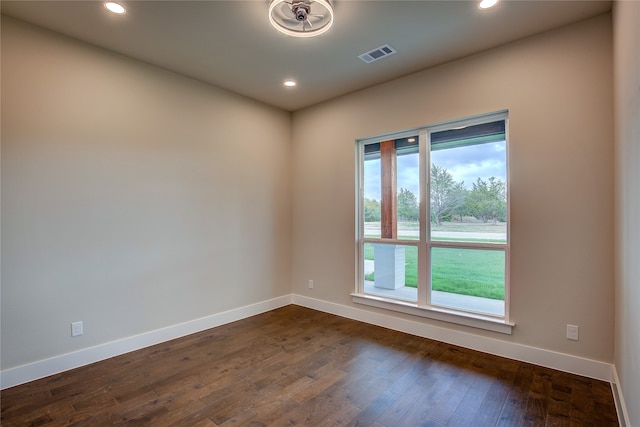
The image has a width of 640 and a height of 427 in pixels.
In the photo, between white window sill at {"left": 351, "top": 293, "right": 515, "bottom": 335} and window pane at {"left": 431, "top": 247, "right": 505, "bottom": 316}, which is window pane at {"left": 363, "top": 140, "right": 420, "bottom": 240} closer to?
window pane at {"left": 431, "top": 247, "right": 505, "bottom": 316}

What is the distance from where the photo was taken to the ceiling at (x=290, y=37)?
2.34 metres

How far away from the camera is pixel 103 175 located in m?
2.89

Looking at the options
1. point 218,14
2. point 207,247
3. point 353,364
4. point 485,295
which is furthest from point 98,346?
point 485,295

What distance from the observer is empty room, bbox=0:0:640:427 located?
87.0 inches

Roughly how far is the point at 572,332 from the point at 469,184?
61.0 inches

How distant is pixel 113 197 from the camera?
2.94 meters

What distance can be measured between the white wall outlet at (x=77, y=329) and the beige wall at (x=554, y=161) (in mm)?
3379

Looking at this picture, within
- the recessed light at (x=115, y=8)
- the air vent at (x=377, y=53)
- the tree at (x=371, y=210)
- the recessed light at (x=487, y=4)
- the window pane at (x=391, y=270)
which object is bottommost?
the window pane at (x=391, y=270)

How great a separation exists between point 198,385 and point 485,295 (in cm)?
278

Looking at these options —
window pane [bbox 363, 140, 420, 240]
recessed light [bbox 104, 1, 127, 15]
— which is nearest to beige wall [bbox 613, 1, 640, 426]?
window pane [bbox 363, 140, 420, 240]

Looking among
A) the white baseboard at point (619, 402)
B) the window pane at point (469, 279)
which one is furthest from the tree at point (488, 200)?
the white baseboard at point (619, 402)

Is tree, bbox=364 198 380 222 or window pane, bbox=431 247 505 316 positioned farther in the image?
tree, bbox=364 198 380 222

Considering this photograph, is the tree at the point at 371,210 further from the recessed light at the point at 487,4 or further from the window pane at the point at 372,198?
the recessed light at the point at 487,4

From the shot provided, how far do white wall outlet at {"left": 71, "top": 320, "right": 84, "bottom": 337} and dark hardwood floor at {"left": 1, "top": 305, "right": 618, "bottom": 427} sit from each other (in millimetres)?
297
